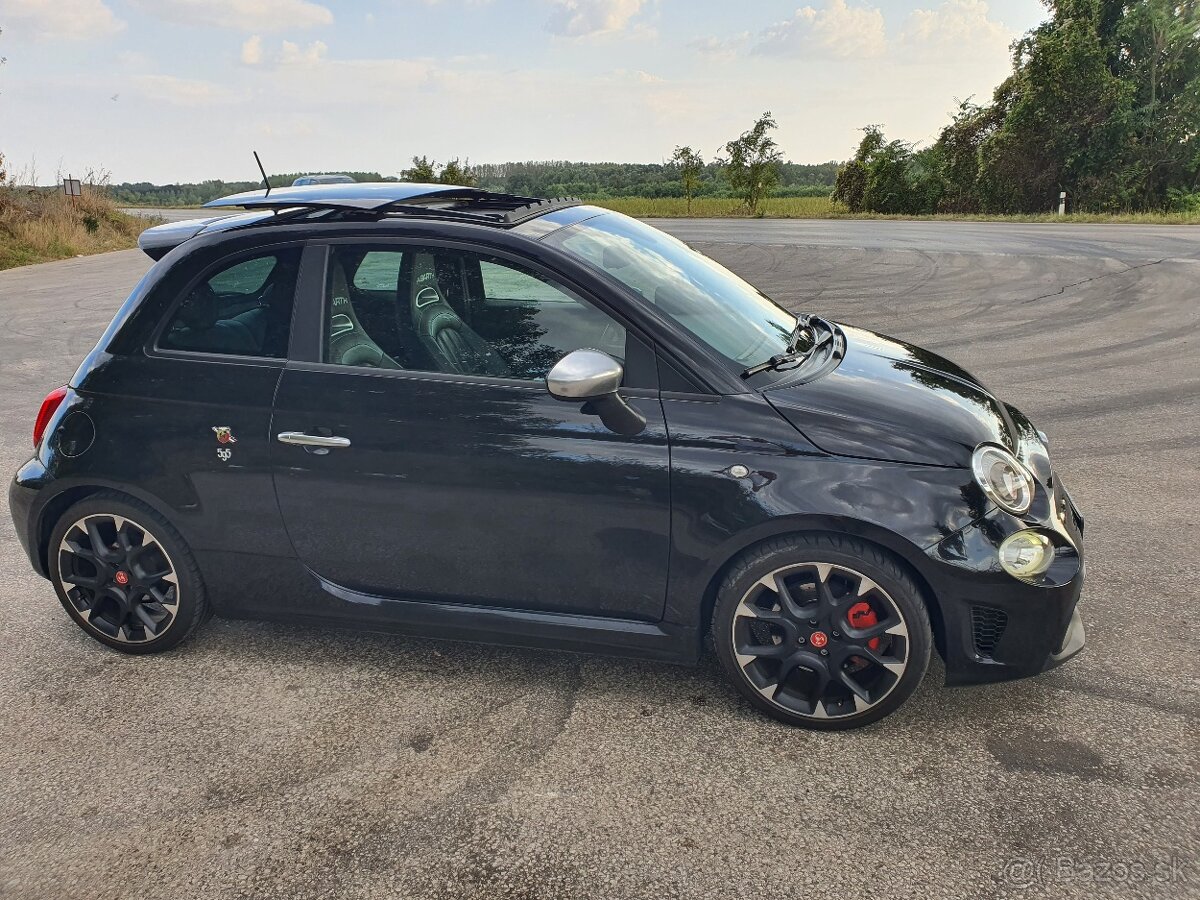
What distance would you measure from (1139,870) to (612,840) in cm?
141

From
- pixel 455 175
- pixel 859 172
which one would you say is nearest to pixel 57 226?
pixel 455 175

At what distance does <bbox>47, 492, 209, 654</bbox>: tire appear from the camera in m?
3.67

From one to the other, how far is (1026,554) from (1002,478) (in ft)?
0.85

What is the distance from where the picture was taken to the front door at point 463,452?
318cm

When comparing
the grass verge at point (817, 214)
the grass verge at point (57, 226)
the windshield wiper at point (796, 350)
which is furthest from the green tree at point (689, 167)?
the windshield wiper at point (796, 350)

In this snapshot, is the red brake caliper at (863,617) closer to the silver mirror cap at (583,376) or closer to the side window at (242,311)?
the silver mirror cap at (583,376)

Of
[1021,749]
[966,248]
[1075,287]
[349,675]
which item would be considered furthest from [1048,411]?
[966,248]

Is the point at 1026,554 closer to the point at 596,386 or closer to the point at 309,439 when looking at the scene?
the point at 596,386

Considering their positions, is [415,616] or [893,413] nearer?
[893,413]

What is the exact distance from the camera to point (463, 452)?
326 centimetres

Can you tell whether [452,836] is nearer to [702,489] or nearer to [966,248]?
[702,489]

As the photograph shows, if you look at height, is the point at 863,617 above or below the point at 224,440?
below

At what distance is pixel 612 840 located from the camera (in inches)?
106

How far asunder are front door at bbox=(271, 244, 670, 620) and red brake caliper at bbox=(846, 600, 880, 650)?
62 centimetres
